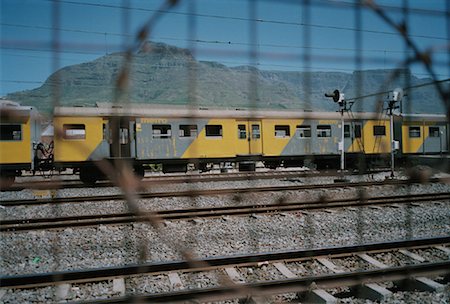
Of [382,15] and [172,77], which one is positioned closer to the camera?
[382,15]

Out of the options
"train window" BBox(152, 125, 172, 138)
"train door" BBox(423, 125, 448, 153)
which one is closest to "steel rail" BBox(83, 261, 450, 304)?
"train door" BBox(423, 125, 448, 153)

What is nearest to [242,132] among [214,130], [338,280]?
[214,130]

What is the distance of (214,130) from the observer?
14.3 meters

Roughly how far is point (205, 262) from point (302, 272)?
122 centimetres

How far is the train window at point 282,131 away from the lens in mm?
14738

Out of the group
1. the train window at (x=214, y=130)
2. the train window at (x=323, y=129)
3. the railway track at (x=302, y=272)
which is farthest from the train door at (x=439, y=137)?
the train window at (x=214, y=130)

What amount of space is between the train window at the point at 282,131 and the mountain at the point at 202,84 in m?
13.3

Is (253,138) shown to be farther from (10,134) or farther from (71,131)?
(10,134)

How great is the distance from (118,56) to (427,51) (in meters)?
0.79

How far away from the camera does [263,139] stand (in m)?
14.6

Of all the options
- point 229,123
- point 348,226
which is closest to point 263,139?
point 229,123

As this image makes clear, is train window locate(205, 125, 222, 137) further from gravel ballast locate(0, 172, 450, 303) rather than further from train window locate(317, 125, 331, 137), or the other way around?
gravel ballast locate(0, 172, 450, 303)

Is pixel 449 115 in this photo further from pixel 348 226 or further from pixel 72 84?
pixel 348 226

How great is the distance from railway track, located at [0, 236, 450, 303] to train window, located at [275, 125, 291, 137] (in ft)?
33.3
